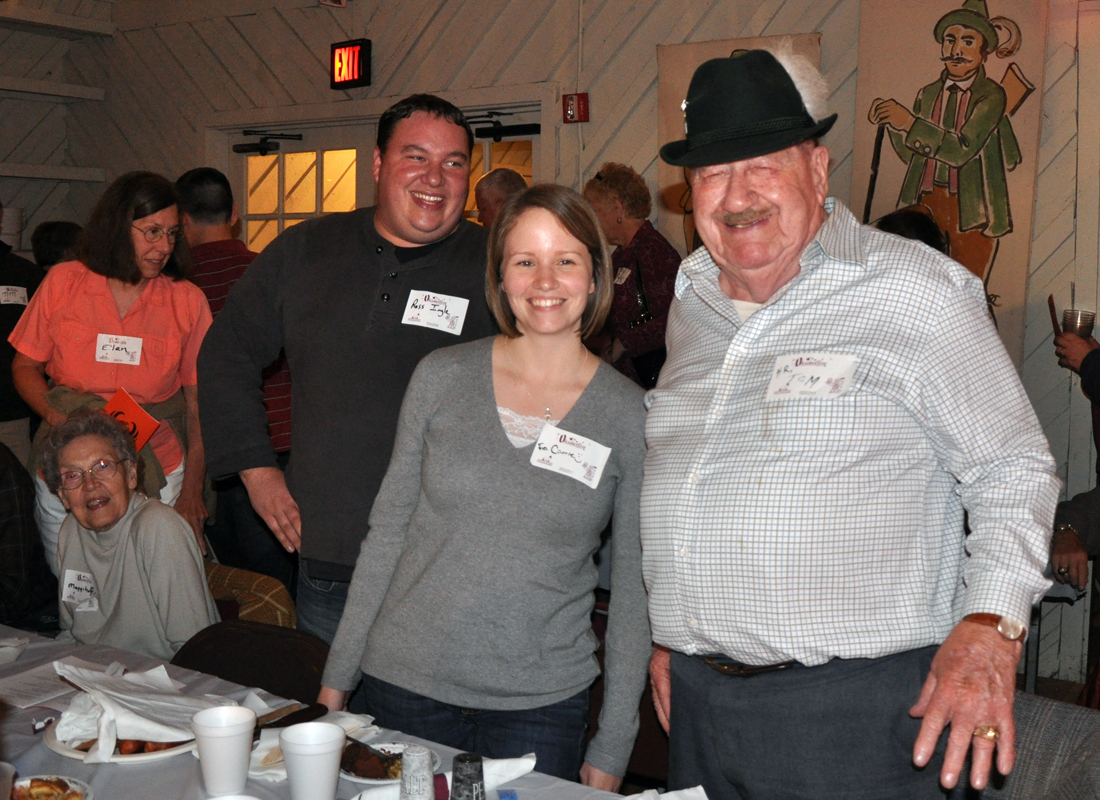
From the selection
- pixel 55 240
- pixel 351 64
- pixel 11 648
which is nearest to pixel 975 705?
pixel 11 648

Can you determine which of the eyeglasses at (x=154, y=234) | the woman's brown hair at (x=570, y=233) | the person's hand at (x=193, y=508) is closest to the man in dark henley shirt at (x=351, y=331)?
the woman's brown hair at (x=570, y=233)

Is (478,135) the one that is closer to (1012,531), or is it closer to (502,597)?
(502,597)

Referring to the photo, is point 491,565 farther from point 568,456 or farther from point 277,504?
point 277,504

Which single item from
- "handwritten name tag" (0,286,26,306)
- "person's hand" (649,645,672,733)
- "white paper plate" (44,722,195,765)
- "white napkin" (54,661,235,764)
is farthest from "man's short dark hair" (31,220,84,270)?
"person's hand" (649,645,672,733)

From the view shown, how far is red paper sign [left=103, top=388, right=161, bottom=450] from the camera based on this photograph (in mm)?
3162

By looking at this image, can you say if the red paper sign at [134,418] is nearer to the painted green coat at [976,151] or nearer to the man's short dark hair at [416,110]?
the man's short dark hair at [416,110]

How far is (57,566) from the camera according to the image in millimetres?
2855

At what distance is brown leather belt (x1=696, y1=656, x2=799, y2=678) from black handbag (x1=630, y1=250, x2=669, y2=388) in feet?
7.83

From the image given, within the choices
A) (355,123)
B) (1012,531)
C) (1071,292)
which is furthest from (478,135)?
(1012,531)

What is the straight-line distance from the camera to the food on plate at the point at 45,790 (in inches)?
55.2

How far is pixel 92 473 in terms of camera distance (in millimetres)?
2820

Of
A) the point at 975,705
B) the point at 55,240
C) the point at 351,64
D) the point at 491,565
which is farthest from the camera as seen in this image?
the point at 351,64

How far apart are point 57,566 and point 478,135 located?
3.37 meters

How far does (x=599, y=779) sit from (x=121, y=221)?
2544 millimetres
